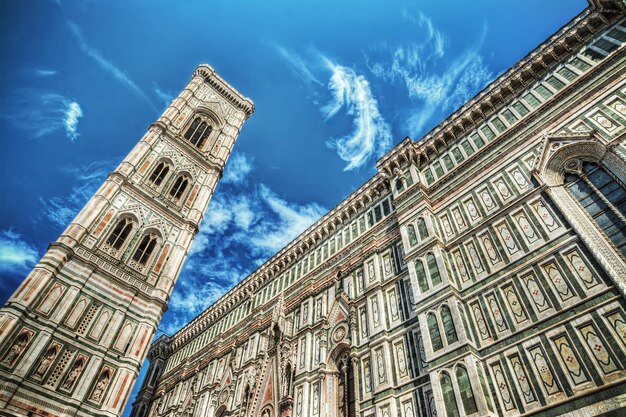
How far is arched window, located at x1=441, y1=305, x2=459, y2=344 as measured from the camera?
11.7 meters

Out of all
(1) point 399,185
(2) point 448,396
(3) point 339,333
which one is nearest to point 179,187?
(1) point 399,185

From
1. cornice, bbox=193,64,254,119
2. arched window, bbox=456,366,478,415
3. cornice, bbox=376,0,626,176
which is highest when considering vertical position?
Result: cornice, bbox=193,64,254,119

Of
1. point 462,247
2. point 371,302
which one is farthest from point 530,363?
point 371,302

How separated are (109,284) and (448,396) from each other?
65.9ft

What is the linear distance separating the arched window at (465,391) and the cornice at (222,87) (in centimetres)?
3545

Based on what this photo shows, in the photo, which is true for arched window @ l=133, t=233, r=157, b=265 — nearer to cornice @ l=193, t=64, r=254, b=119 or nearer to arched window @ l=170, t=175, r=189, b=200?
arched window @ l=170, t=175, r=189, b=200

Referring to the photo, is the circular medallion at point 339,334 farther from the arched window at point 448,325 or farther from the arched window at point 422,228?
the arched window at point 448,325

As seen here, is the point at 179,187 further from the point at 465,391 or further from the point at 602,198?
the point at 602,198

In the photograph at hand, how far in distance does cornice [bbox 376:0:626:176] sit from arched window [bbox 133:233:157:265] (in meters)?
16.4

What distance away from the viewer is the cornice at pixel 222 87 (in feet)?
129

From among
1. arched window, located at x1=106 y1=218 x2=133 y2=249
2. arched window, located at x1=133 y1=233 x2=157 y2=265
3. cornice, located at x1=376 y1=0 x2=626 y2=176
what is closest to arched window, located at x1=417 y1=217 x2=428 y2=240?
cornice, located at x1=376 y1=0 x2=626 y2=176

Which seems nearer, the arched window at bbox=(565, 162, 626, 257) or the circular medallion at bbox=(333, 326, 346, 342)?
the arched window at bbox=(565, 162, 626, 257)

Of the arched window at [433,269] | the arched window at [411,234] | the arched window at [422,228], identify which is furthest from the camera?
the arched window at [411,234]

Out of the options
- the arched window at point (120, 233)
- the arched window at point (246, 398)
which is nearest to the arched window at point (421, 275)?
the arched window at point (246, 398)
